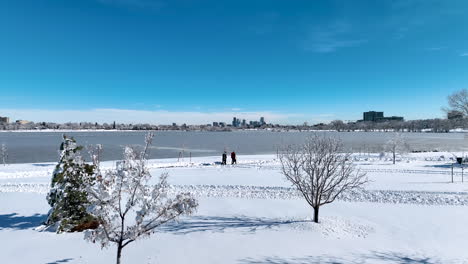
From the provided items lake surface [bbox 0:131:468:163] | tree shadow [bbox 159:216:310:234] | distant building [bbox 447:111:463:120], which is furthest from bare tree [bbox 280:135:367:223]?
Answer: distant building [bbox 447:111:463:120]

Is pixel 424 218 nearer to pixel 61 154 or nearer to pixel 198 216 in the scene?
pixel 198 216

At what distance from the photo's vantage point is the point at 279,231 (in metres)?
10.7

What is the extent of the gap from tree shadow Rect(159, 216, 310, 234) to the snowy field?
0.04 metres

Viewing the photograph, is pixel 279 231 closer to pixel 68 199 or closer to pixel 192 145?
pixel 68 199

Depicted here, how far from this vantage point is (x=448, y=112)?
3688 cm

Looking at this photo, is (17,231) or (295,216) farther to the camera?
(295,216)

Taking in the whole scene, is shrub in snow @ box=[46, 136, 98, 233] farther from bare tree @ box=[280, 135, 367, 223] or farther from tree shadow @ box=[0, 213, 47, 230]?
bare tree @ box=[280, 135, 367, 223]

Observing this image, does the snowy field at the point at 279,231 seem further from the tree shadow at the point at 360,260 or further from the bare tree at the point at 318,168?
the bare tree at the point at 318,168

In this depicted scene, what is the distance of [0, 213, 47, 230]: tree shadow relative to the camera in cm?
1134

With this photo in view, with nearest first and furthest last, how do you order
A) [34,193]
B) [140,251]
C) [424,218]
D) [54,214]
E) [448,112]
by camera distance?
[140,251], [54,214], [424,218], [34,193], [448,112]

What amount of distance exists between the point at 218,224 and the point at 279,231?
2.42 metres

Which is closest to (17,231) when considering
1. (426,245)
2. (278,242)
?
(278,242)

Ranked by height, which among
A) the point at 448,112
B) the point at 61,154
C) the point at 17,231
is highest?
the point at 448,112

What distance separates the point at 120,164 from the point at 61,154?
539cm
